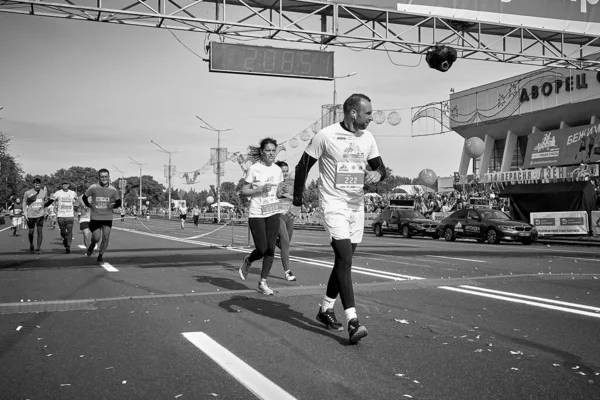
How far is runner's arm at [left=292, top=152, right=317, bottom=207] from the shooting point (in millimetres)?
5066

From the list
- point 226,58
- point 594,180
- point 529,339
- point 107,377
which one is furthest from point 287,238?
point 594,180

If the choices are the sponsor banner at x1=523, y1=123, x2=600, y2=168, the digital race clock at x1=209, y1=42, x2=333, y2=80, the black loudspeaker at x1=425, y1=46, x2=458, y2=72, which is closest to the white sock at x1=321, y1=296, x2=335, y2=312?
the digital race clock at x1=209, y1=42, x2=333, y2=80

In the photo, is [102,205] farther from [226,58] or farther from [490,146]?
[490,146]

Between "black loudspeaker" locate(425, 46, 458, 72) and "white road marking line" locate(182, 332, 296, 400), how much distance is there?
11729mm

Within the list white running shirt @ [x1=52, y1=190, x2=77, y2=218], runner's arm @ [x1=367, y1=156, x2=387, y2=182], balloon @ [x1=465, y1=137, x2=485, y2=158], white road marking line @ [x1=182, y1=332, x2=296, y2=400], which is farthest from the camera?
balloon @ [x1=465, y1=137, x2=485, y2=158]

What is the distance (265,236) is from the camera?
7.62 metres

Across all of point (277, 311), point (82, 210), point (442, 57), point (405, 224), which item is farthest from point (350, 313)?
point (405, 224)

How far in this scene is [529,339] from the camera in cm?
473

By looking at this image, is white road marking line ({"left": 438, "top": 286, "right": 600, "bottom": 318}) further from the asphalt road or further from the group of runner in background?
the group of runner in background

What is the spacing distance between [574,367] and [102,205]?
9767mm

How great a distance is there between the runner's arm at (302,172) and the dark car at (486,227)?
18.1 m

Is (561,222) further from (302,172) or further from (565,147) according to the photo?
(302,172)

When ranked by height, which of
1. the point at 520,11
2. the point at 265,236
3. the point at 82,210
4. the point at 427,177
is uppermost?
the point at 520,11

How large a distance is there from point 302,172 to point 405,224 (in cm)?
2324
